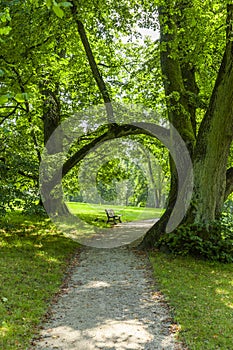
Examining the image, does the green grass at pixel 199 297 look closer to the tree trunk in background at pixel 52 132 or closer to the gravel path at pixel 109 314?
the gravel path at pixel 109 314

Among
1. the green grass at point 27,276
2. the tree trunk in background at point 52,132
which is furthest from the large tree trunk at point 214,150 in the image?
the tree trunk in background at point 52,132

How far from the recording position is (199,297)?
658 cm

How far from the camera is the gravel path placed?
475cm

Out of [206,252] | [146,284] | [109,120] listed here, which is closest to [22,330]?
[146,284]

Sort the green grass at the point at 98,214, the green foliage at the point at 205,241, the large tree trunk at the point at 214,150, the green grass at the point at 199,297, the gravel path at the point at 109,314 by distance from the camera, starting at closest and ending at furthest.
Result: the gravel path at the point at 109,314, the green grass at the point at 199,297, the green foliage at the point at 205,241, the large tree trunk at the point at 214,150, the green grass at the point at 98,214

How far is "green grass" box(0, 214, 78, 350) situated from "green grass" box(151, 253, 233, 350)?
2234mm

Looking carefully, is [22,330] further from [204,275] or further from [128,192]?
[128,192]

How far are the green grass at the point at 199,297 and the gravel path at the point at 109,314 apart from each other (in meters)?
0.24

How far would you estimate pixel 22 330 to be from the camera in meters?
4.98

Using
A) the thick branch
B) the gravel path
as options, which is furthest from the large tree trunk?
the gravel path

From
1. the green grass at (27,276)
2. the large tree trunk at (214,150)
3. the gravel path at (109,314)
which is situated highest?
the large tree trunk at (214,150)

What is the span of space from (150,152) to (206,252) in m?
9.52

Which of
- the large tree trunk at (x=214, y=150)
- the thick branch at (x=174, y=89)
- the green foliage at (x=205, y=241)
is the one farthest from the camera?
the thick branch at (x=174, y=89)

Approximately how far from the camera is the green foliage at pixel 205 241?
964 centimetres
